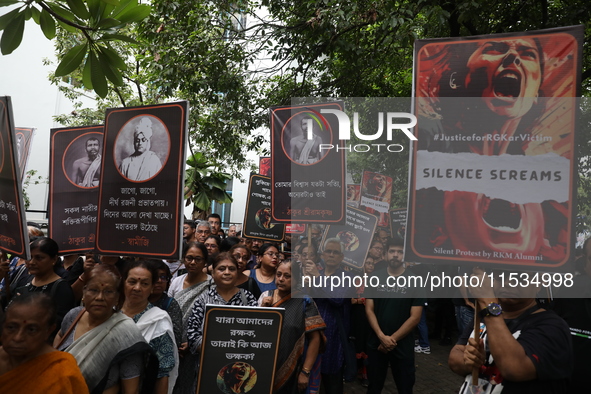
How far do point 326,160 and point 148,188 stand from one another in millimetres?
1649

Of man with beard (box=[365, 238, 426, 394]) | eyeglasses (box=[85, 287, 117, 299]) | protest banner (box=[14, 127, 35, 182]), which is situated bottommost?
man with beard (box=[365, 238, 426, 394])

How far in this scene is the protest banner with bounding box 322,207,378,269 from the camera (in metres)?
5.80

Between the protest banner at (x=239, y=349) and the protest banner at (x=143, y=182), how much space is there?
2.04 ft

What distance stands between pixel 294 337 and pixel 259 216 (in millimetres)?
3437

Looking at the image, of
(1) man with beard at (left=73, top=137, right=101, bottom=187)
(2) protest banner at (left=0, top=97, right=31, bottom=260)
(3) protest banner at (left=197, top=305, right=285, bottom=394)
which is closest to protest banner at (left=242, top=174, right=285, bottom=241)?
(1) man with beard at (left=73, top=137, right=101, bottom=187)

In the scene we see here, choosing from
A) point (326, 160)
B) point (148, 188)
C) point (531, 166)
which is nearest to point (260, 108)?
point (326, 160)

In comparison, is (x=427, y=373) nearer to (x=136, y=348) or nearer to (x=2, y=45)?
(x=136, y=348)

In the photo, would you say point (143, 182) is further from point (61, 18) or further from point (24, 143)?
point (24, 143)

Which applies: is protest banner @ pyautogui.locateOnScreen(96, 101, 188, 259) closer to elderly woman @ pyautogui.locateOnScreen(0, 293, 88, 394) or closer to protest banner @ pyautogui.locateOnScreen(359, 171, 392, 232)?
elderly woman @ pyautogui.locateOnScreen(0, 293, 88, 394)

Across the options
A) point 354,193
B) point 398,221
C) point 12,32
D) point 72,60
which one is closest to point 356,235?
point 398,221

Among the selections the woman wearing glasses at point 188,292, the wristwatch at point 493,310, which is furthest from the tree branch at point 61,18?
the woman wearing glasses at point 188,292

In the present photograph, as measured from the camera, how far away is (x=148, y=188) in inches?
155

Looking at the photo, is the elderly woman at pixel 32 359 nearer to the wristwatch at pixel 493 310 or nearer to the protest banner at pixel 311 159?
the wristwatch at pixel 493 310

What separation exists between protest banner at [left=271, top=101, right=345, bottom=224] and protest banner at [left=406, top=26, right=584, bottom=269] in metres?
1.42
